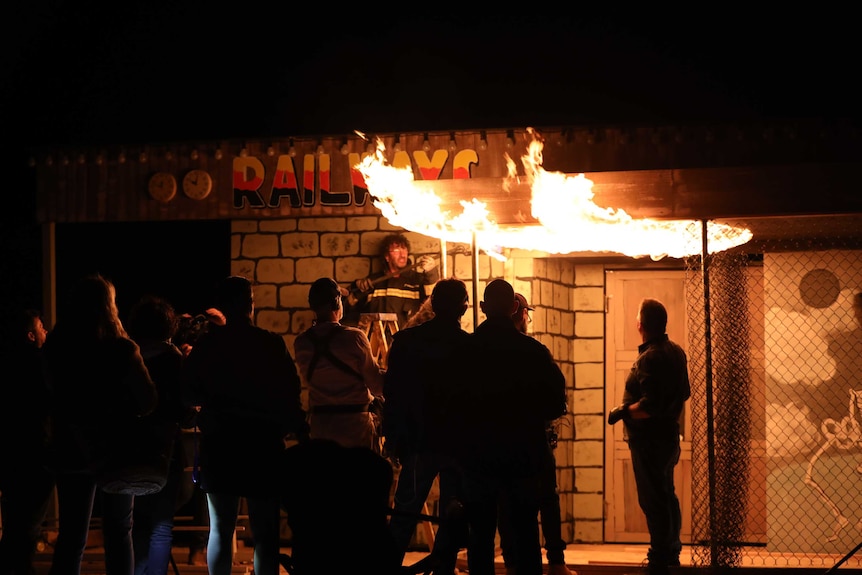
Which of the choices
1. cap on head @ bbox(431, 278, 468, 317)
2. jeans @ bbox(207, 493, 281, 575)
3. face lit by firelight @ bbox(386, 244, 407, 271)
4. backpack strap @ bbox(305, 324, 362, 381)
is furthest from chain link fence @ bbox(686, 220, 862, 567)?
jeans @ bbox(207, 493, 281, 575)

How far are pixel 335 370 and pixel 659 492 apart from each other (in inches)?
104

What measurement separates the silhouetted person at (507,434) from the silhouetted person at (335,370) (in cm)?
112

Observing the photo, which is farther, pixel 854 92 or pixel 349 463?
pixel 854 92

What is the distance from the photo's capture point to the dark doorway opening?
1380cm

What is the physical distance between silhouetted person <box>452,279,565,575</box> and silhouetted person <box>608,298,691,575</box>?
200cm

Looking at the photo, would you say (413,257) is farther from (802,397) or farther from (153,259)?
(153,259)

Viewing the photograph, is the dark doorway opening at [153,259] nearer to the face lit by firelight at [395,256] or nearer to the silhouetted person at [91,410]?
the face lit by firelight at [395,256]

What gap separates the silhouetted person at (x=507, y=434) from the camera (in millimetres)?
6848

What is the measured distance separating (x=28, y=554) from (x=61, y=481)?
3.56 feet

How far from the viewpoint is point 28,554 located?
25.6ft

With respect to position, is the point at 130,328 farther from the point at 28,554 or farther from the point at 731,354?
the point at 731,354

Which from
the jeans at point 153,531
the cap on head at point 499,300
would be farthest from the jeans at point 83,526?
the cap on head at point 499,300

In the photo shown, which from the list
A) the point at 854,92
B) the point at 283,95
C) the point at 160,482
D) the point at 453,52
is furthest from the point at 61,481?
the point at 854,92

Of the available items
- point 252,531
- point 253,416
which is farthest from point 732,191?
point 252,531
